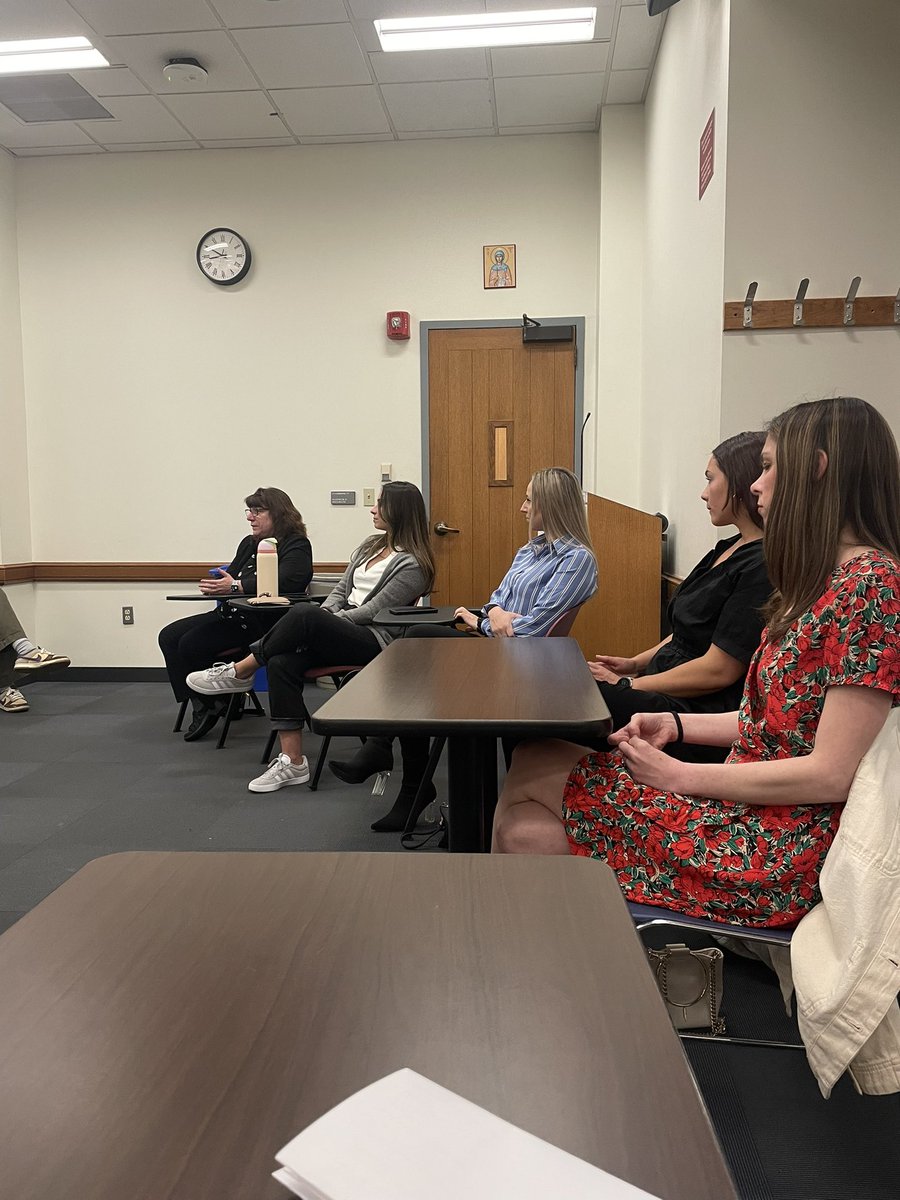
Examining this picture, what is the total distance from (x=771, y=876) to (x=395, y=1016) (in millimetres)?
917

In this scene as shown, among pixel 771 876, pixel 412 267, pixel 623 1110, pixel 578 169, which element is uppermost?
pixel 578 169

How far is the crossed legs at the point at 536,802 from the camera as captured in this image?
152cm

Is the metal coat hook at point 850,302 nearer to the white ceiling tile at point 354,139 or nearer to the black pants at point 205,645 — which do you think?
the black pants at point 205,645

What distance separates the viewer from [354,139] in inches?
197

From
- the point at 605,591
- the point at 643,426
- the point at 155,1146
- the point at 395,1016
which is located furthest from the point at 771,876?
the point at 643,426

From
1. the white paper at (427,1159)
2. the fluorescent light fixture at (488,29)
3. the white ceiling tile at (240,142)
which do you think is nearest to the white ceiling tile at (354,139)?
the white ceiling tile at (240,142)

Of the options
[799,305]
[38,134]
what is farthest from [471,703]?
[38,134]

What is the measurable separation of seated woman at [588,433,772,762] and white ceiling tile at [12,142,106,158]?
464 centimetres

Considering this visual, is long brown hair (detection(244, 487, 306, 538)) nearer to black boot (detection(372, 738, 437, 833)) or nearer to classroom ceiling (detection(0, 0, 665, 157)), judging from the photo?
black boot (detection(372, 738, 437, 833))

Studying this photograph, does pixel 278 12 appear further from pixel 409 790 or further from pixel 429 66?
pixel 409 790

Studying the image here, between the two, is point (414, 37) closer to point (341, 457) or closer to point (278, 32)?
point (278, 32)

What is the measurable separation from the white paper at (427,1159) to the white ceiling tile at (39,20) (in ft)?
14.8

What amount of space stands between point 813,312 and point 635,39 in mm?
2247

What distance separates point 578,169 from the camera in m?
4.98
